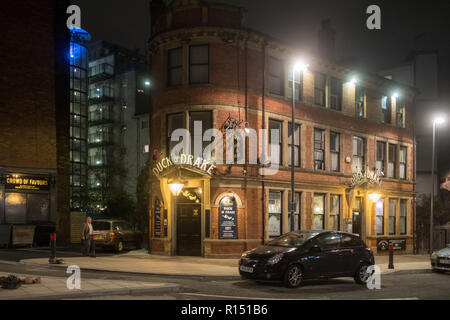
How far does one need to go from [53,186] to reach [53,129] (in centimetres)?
379

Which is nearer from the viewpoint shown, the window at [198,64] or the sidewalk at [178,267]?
the sidewalk at [178,267]

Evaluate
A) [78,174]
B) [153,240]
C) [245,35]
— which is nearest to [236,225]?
[153,240]

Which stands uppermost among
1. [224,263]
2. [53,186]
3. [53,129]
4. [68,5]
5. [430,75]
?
[68,5]

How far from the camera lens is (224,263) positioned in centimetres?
1991

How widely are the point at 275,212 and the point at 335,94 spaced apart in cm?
850

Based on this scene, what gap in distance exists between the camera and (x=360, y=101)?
98.4 ft

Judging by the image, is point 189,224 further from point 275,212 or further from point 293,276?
point 293,276

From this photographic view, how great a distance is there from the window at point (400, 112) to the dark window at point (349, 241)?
63.0 ft

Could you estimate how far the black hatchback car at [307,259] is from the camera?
13695 mm

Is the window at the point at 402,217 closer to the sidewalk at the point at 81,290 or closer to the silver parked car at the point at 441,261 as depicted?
the silver parked car at the point at 441,261

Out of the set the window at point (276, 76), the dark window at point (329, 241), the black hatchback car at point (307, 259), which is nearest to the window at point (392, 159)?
the window at point (276, 76)

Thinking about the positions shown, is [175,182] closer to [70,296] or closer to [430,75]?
[70,296]

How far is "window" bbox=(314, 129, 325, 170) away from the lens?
88.0ft

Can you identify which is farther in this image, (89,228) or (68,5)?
(68,5)
